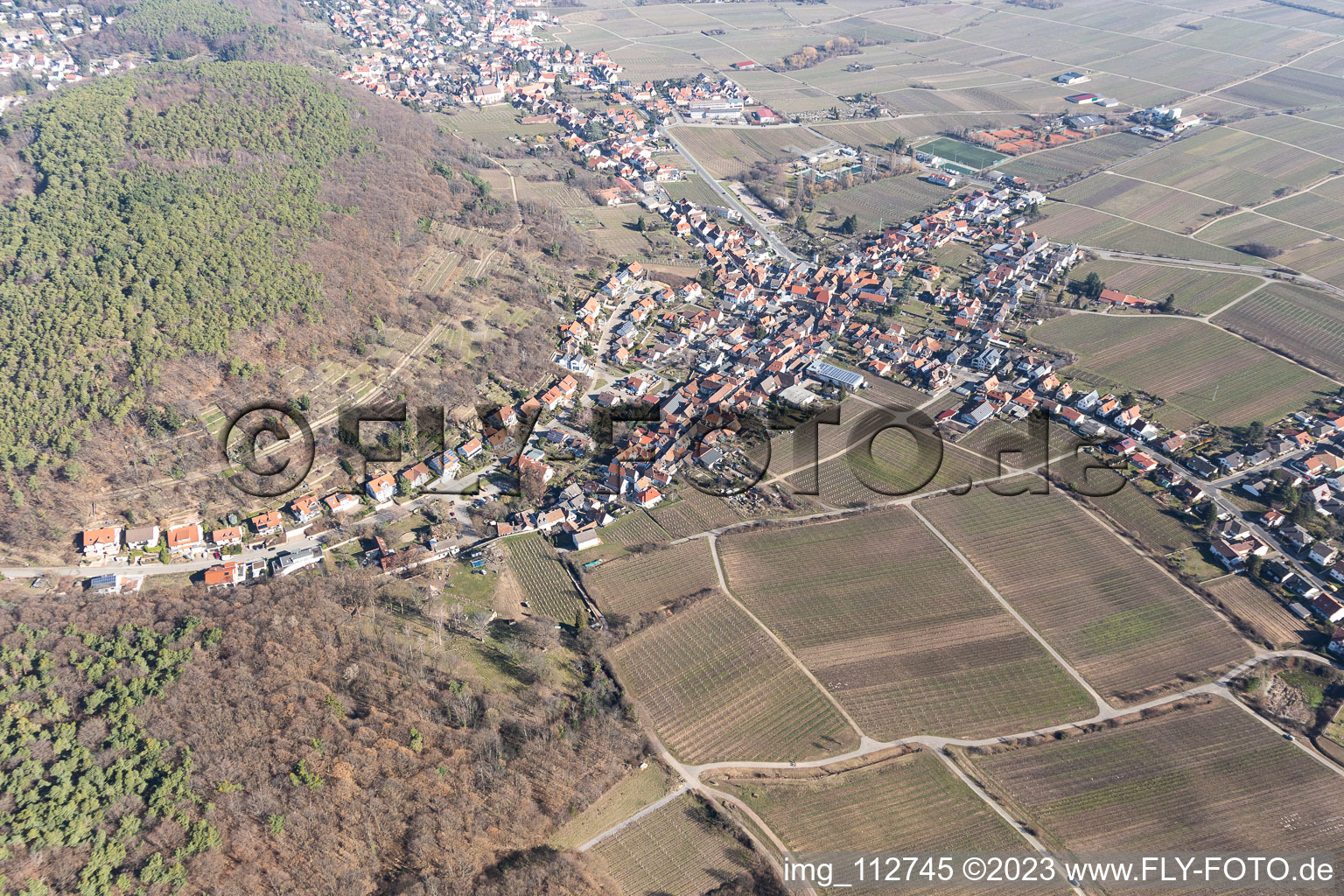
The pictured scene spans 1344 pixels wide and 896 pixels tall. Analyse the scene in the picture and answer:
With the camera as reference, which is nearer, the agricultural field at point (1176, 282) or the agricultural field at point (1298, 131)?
the agricultural field at point (1176, 282)

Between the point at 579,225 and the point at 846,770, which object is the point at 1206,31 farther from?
the point at 846,770

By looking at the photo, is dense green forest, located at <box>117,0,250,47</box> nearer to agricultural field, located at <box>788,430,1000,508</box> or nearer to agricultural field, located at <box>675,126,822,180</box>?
agricultural field, located at <box>675,126,822,180</box>

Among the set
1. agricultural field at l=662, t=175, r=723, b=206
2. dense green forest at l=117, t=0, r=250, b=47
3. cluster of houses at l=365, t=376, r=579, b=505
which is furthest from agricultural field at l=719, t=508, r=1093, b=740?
dense green forest at l=117, t=0, r=250, b=47

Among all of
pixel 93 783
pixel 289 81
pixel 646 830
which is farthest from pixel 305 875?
pixel 289 81

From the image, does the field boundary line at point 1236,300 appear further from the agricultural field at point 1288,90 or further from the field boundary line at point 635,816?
the agricultural field at point 1288,90

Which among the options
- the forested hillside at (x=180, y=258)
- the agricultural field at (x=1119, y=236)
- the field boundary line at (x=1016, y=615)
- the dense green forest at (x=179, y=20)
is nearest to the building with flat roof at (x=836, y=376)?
the field boundary line at (x=1016, y=615)

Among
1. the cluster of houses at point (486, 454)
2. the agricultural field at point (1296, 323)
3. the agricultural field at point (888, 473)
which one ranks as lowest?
the agricultural field at point (888, 473)
